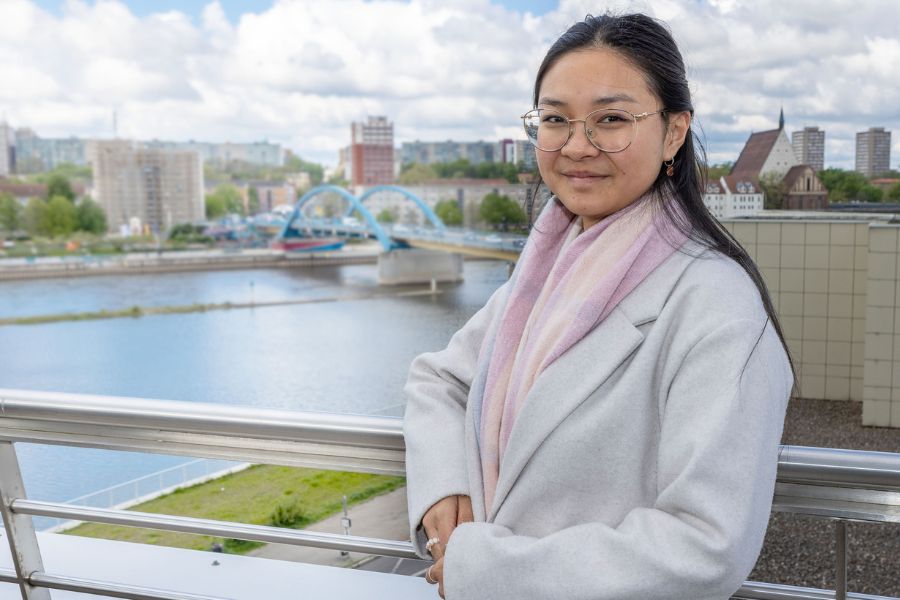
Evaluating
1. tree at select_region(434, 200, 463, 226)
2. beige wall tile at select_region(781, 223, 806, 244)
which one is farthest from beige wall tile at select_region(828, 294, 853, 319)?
tree at select_region(434, 200, 463, 226)

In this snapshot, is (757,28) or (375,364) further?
(375,364)

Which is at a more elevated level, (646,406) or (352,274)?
(646,406)

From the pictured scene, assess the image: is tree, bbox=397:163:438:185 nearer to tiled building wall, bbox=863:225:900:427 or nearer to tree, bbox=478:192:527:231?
tree, bbox=478:192:527:231

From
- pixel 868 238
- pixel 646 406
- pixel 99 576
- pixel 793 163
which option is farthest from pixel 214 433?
pixel 868 238

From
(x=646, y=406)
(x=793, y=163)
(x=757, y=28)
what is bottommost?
(x=646, y=406)

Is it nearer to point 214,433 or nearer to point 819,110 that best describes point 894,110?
point 819,110
